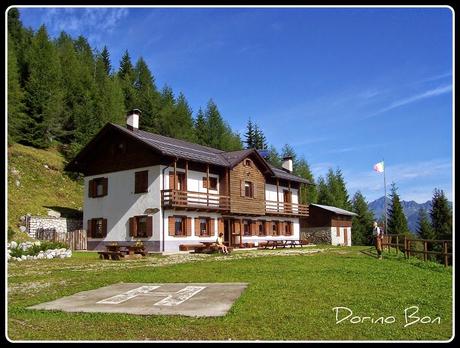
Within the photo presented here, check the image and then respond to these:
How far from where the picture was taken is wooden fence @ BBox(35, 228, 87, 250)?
105 ft

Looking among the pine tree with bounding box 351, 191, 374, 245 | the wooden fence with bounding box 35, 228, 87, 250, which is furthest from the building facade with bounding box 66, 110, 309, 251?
the pine tree with bounding box 351, 191, 374, 245

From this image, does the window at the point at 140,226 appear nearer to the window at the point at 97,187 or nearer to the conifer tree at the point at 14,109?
the window at the point at 97,187

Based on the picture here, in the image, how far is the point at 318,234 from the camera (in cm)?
Result: 5119

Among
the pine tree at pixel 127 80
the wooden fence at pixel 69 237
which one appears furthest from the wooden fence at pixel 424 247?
the pine tree at pixel 127 80

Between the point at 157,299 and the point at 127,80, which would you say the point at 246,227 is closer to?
the point at 157,299

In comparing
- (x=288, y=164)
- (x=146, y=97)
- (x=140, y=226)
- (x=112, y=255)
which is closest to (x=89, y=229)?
(x=140, y=226)

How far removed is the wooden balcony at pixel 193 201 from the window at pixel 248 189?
3.02 metres

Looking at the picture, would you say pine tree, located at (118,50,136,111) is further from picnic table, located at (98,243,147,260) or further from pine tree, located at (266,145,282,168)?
picnic table, located at (98,243,147,260)

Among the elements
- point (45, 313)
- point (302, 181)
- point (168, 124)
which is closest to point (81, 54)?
point (168, 124)

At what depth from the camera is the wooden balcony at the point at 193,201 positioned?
29.8 meters

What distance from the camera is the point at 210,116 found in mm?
72250

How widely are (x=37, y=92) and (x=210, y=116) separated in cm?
2769

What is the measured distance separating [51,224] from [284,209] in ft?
65.1

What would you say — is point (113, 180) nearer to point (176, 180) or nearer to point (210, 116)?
point (176, 180)
